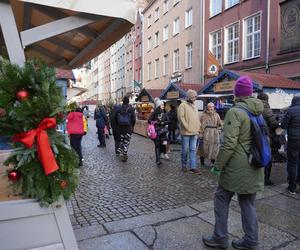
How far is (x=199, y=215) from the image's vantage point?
4.80 meters

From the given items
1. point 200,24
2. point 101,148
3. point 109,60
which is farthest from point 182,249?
point 109,60

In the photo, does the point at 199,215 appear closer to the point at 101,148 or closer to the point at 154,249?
the point at 154,249

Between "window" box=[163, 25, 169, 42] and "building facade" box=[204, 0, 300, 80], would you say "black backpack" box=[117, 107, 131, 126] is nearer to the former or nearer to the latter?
"building facade" box=[204, 0, 300, 80]

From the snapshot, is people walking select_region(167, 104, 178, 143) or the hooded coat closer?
the hooded coat

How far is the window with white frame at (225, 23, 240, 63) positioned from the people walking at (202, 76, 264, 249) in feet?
51.6

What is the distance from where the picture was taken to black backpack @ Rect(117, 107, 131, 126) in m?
9.25

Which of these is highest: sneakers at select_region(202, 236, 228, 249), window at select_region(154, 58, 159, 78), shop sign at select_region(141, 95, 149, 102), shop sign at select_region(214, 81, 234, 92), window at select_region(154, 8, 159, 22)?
window at select_region(154, 8, 159, 22)

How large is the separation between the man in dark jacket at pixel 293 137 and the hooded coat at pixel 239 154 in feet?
8.79

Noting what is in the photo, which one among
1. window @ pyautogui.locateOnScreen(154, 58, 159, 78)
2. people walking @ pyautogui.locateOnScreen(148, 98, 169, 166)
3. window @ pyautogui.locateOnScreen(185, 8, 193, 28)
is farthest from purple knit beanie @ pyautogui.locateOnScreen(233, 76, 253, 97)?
window @ pyautogui.locateOnScreen(154, 58, 159, 78)

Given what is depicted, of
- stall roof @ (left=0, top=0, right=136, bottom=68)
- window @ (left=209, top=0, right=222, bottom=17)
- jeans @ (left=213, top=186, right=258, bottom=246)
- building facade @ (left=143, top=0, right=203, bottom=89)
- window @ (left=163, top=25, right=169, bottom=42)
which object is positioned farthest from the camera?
window @ (left=163, top=25, right=169, bottom=42)

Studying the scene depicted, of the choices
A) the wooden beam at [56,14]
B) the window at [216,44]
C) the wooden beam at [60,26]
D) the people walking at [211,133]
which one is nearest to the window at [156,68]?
the window at [216,44]

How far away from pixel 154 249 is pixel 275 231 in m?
1.58

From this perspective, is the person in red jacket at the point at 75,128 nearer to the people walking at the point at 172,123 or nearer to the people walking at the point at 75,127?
the people walking at the point at 75,127

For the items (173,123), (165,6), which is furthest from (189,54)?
(173,123)
